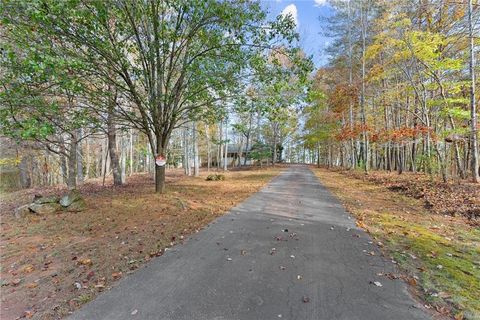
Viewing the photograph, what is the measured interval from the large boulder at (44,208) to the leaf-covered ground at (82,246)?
0.22 meters

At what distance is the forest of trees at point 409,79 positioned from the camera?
945 centimetres

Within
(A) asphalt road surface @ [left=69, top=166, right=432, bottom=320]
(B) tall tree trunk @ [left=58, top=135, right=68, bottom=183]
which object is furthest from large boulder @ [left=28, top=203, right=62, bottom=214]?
(A) asphalt road surface @ [left=69, top=166, right=432, bottom=320]

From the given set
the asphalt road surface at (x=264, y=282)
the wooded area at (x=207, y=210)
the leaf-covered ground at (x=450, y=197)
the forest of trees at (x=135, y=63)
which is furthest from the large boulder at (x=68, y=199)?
the leaf-covered ground at (x=450, y=197)

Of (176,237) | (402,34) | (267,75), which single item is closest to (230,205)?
(176,237)

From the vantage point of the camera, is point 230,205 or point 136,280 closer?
point 136,280

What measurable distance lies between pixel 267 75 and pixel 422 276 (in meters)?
6.41

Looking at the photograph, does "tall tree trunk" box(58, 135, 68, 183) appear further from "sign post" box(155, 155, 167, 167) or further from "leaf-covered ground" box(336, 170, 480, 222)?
"leaf-covered ground" box(336, 170, 480, 222)

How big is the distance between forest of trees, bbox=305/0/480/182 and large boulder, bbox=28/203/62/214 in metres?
7.82

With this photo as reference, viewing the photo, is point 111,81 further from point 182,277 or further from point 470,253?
point 470,253

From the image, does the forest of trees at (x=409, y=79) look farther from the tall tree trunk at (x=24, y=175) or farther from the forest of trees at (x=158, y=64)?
the tall tree trunk at (x=24, y=175)

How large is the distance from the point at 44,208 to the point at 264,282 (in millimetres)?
6415

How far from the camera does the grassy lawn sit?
108 inches

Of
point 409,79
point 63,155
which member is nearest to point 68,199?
point 63,155

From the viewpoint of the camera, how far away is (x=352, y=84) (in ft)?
56.3
